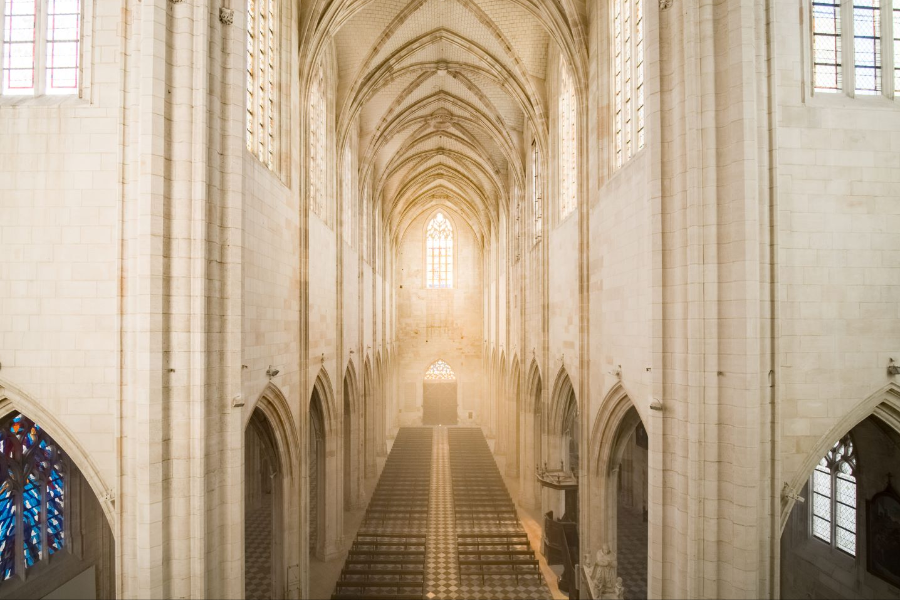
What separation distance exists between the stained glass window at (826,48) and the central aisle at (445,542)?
14.7 m

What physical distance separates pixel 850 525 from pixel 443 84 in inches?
894

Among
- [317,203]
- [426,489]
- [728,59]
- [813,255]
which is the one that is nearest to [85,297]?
[317,203]

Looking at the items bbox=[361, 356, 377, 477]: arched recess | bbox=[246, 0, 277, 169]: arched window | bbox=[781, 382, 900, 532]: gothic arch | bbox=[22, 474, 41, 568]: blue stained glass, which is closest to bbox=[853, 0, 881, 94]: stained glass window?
bbox=[781, 382, 900, 532]: gothic arch

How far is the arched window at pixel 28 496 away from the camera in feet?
41.2

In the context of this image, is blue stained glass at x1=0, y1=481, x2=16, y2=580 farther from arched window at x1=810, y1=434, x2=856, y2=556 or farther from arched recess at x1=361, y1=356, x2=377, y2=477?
arched window at x1=810, y1=434, x2=856, y2=556

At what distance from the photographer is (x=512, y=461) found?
28797mm

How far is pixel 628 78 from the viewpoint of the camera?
11.9 m

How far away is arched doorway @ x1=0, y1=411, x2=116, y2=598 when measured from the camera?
12.6 m

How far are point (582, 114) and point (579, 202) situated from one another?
2.40 metres

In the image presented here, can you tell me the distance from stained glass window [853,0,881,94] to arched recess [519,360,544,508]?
49.9ft

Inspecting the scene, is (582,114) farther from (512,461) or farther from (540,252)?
(512,461)

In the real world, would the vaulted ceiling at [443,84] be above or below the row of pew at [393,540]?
above

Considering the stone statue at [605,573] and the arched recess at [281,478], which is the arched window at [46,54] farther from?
the stone statue at [605,573]

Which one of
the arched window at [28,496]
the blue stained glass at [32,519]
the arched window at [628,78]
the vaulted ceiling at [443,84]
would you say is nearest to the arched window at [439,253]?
the vaulted ceiling at [443,84]
